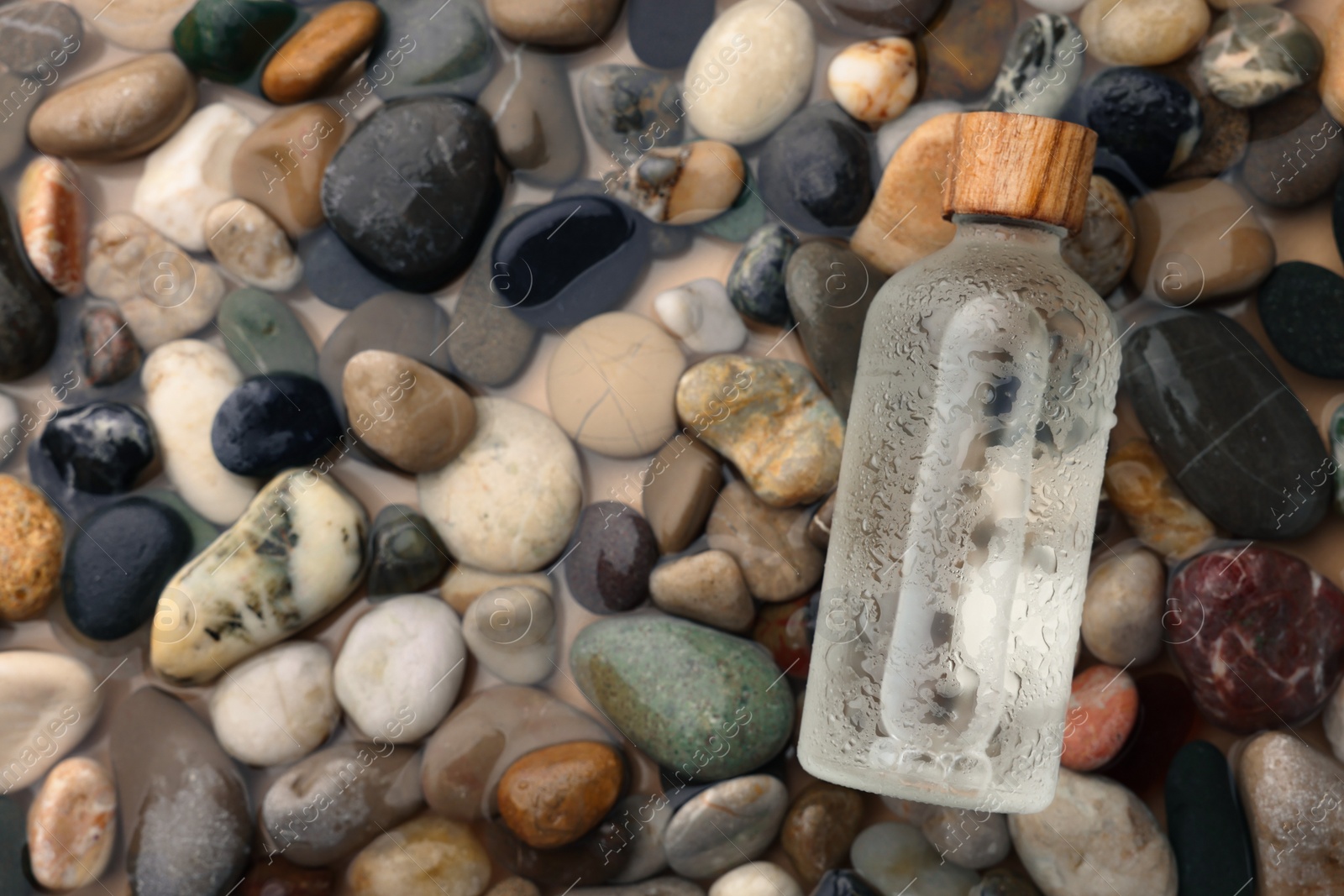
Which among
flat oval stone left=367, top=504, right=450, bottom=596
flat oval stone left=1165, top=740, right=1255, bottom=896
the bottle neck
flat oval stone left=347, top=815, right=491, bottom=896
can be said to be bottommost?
flat oval stone left=1165, top=740, right=1255, bottom=896

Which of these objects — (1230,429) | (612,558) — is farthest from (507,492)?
(1230,429)

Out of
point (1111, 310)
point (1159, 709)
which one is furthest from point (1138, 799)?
point (1111, 310)

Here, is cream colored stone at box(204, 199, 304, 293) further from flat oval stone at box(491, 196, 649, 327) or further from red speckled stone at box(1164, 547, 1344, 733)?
red speckled stone at box(1164, 547, 1344, 733)

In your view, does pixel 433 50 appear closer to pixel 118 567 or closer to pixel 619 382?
pixel 619 382

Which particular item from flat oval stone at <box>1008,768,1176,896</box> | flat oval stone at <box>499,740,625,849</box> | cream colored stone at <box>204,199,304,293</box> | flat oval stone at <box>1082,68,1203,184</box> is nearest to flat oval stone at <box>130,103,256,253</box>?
cream colored stone at <box>204,199,304,293</box>

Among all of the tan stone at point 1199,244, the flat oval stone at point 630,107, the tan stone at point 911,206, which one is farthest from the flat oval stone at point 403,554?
the tan stone at point 1199,244
